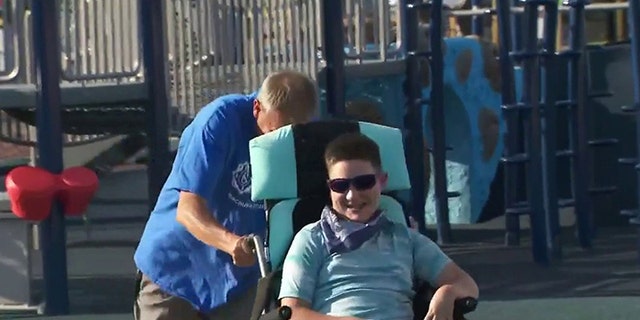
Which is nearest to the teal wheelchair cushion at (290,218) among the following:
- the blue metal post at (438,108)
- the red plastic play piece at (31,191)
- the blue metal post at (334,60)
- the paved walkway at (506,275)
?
the paved walkway at (506,275)

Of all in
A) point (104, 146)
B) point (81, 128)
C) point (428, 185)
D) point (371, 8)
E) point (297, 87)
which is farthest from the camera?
point (428, 185)

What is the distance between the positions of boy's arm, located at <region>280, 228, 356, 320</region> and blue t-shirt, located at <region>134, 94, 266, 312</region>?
307 millimetres

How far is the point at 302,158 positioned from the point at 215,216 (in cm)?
35

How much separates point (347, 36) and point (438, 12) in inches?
27.0

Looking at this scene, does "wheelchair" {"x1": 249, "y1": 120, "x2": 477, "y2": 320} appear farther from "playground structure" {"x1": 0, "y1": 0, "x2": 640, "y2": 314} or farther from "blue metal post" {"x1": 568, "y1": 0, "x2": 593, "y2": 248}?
"blue metal post" {"x1": 568, "y1": 0, "x2": 593, "y2": 248}

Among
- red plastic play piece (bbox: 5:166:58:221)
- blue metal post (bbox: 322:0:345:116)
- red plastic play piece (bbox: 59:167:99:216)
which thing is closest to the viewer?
red plastic play piece (bbox: 5:166:58:221)

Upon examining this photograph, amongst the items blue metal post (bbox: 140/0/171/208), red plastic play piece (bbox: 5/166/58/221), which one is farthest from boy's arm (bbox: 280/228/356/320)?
blue metal post (bbox: 140/0/171/208)

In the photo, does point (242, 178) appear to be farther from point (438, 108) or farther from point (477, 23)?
point (477, 23)

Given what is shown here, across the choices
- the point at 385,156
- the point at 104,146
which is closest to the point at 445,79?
the point at 104,146

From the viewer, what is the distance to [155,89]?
9.00 metres

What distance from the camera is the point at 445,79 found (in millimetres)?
12562

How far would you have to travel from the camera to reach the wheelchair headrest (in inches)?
191

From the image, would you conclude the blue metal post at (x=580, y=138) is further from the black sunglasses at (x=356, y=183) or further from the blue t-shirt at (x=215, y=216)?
the black sunglasses at (x=356, y=183)

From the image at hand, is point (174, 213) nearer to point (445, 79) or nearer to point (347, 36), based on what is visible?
point (347, 36)
